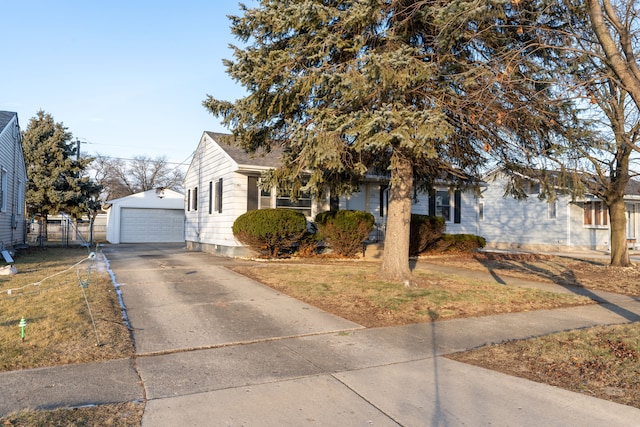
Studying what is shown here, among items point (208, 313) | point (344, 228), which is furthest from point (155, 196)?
point (208, 313)

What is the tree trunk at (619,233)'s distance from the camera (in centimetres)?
1391

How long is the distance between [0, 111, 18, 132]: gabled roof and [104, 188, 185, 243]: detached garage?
359 inches

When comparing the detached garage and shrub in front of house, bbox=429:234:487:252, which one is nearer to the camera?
shrub in front of house, bbox=429:234:487:252

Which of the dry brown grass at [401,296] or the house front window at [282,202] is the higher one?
the house front window at [282,202]

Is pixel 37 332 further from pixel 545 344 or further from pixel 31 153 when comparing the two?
pixel 31 153

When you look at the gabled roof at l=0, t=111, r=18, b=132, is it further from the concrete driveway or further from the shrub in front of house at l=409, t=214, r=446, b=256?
the shrub in front of house at l=409, t=214, r=446, b=256

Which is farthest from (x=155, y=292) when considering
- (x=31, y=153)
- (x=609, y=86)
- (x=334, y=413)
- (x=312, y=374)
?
(x=31, y=153)

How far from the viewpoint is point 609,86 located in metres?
12.4

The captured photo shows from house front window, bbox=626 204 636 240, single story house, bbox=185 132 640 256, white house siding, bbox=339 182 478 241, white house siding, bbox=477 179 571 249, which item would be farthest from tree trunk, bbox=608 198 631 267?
house front window, bbox=626 204 636 240

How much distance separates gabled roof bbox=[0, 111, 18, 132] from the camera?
618 inches

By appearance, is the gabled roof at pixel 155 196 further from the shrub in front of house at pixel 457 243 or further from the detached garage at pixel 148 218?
the shrub in front of house at pixel 457 243

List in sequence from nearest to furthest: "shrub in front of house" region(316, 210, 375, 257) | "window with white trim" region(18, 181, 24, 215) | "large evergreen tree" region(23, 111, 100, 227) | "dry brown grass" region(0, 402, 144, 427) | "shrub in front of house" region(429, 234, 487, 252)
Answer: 1. "dry brown grass" region(0, 402, 144, 427)
2. "shrub in front of house" region(316, 210, 375, 257)
3. "shrub in front of house" region(429, 234, 487, 252)
4. "window with white trim" region(18, 181, 24, 215)
5. "large evergreen tree" region(23, 111, 100, 227)

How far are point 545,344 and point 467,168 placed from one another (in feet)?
24.1

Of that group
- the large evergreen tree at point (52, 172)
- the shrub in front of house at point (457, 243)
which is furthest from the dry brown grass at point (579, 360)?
the large evergreen tree at point (52, 172)
